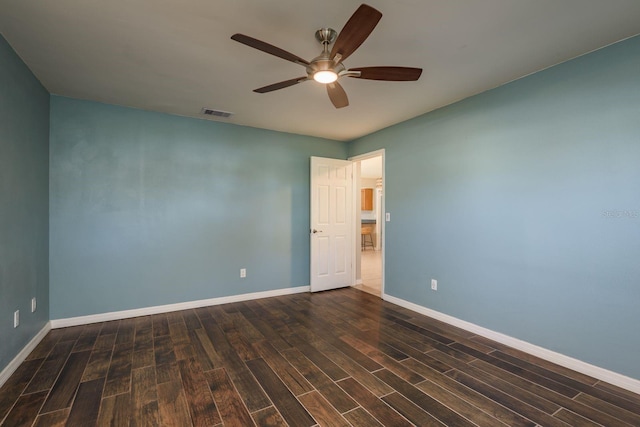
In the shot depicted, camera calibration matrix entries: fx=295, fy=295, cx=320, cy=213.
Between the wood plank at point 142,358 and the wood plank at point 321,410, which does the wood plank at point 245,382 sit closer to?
the wood plank at point 321,410

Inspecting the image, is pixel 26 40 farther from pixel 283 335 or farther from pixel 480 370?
pixel 480 370

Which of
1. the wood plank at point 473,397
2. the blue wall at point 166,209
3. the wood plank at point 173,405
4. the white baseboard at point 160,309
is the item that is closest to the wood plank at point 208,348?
the wood plank at point 173,405

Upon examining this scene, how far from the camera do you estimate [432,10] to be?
1.83 metres

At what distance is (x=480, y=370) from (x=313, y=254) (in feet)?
8.86

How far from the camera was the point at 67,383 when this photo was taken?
2160mm

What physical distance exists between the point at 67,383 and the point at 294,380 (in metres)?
1.66

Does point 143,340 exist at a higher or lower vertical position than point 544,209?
lower

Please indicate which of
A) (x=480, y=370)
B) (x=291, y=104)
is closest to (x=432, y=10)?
(x=291, y=104)

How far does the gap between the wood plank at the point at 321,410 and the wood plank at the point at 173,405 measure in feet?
2.36

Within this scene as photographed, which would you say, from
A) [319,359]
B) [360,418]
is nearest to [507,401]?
[360,418]

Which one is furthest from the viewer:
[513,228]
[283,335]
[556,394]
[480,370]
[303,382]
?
[283,335]

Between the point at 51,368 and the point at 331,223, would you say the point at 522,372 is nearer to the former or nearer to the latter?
the point at 331,223

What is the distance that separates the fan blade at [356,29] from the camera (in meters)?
1.43

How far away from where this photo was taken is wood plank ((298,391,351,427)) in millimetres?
1753
